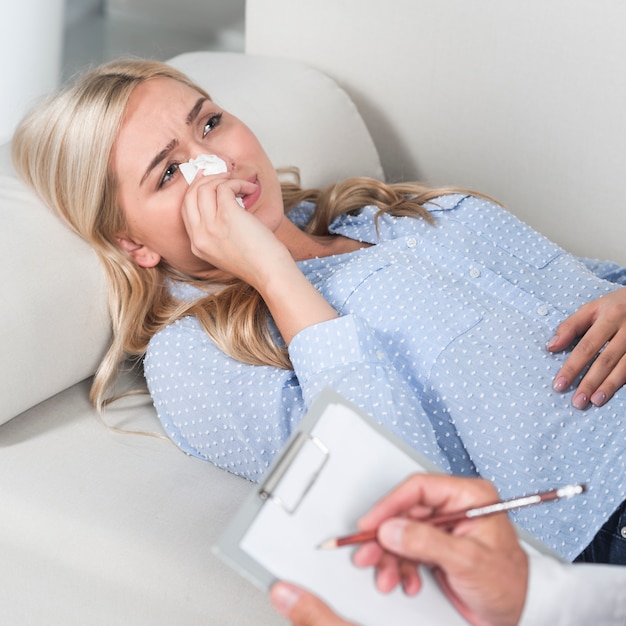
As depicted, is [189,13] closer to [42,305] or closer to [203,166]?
[203,166]

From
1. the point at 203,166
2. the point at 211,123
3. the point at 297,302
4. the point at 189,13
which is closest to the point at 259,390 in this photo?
the point at 297,302

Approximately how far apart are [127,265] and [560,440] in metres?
0.68

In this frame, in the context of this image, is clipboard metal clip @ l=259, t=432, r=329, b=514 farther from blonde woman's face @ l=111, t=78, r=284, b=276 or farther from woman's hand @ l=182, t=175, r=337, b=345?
blonde woman's face @ l=111, t=78, r=284, b=276

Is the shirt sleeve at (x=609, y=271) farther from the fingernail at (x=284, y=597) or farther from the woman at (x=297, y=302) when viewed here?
the fingernail at (x=284, y=597)

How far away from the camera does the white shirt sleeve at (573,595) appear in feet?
2.50

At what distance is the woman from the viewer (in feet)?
3.88

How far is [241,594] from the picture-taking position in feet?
3.57

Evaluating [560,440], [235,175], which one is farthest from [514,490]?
[235,175]

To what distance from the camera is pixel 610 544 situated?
1162 millimetres

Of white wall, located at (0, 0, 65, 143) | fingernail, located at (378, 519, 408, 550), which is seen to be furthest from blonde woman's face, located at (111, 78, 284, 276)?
fingernail, located at (378, 519, 408, 550)

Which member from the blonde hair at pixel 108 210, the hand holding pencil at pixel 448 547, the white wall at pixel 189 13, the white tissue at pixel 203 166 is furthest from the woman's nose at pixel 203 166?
the white wall at pixel 189 13

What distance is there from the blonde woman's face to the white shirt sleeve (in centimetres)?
77

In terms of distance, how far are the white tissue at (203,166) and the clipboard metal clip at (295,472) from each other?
64 centimetres

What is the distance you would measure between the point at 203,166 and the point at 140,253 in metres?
0.19
